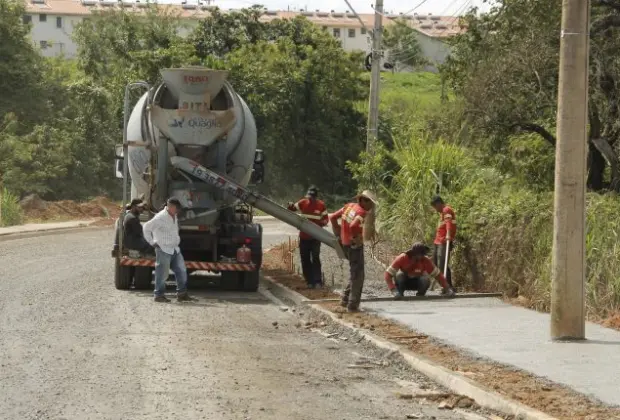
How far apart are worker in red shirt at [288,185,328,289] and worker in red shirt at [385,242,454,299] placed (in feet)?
6.50

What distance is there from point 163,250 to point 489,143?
37.2 feet

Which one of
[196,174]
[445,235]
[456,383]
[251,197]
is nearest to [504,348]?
[456,383]

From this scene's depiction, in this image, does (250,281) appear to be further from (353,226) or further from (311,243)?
(353,226)

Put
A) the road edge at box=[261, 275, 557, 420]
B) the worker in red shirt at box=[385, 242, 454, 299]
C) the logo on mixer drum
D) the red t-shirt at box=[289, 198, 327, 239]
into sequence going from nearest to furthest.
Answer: the road edge at box=[261, 275, 557, 420] < the worker in red shirt at box=[385, 242, 454, 299] < the logo on mixer drum < the red t-shirt at box=[289, 198, 327, 239]

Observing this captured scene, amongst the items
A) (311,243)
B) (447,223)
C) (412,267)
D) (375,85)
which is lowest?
(412,267)

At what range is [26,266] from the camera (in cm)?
2305

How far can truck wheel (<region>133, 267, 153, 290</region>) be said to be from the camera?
1909 centimetres

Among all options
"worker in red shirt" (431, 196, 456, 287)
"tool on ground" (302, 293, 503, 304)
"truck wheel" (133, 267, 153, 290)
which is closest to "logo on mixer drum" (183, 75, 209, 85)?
"truck wheel" (133, 267, 153, 290)

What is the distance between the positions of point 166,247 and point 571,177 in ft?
23.1

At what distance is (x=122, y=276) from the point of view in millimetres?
19047

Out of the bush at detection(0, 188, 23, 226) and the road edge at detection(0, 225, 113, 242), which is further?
the bush at detection(0, 188, 23, 226)

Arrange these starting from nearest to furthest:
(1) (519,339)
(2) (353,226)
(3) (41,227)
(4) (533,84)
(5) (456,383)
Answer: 1. (5) (456,383)
2. (1) (519,339)
3. (2) (353,226)
4. (4) (533,84)
5. (3) (41,227)

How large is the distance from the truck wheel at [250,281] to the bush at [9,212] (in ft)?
64.2

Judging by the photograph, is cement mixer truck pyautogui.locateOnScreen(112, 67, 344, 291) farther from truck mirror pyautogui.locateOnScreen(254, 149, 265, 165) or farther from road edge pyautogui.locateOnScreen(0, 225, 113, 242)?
road edge pyautogui.locateOnScreen(0, 225, 113, 242)
